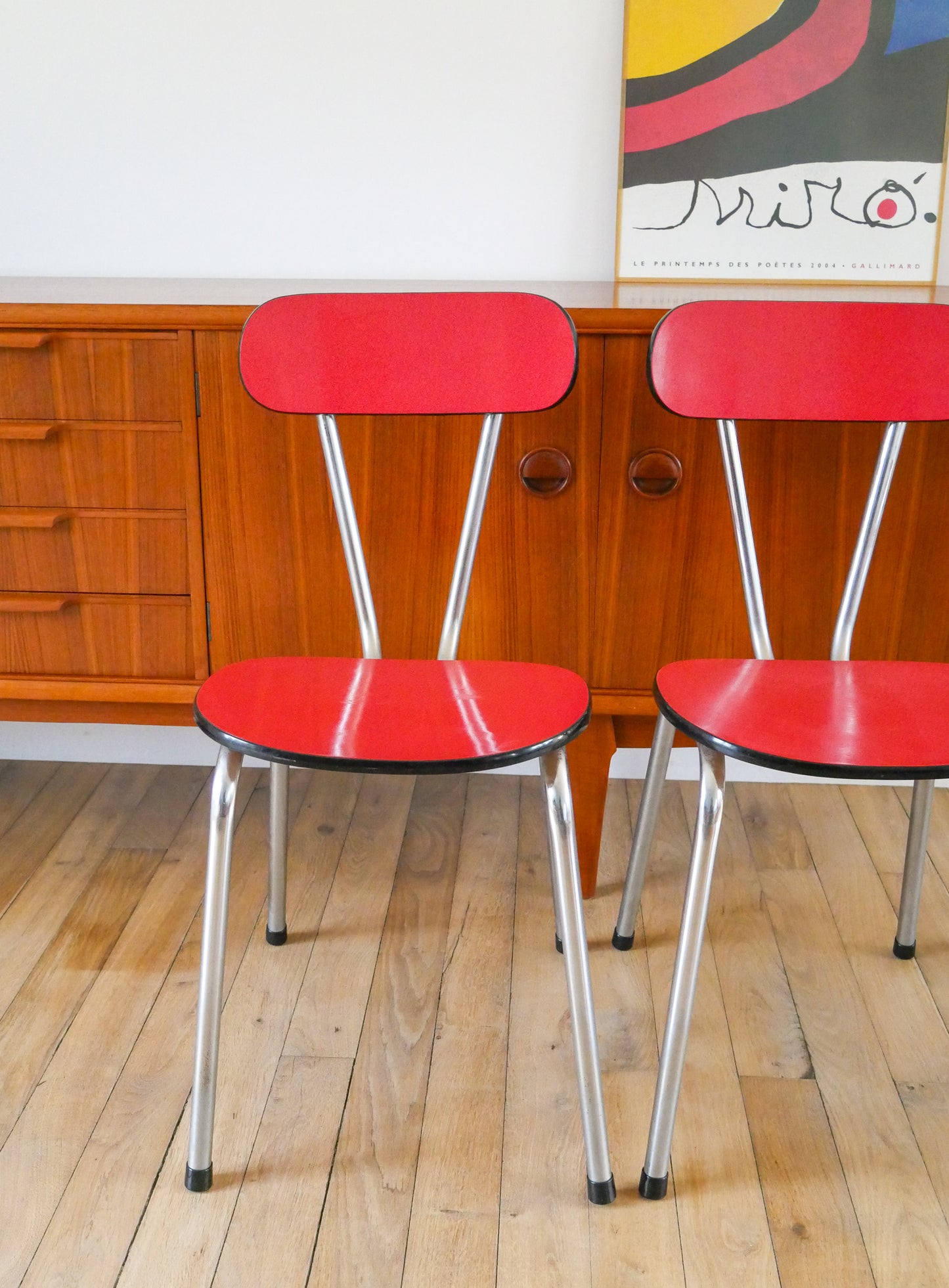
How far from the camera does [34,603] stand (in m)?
1.64

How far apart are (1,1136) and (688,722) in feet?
2.75

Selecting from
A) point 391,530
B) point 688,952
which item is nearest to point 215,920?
point 688,952

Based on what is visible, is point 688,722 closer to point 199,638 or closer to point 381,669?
point 381,669

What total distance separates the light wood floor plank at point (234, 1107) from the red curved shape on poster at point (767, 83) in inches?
50.3

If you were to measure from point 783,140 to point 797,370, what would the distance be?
0.61m

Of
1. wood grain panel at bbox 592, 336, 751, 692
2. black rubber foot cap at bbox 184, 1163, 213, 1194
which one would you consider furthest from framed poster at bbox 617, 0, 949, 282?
black rubber foot cap at bbox 184, 1163, 213, 1194

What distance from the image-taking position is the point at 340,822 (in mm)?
1890

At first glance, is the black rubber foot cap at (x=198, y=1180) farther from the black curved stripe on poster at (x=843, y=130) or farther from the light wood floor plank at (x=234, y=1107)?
the black curved stripe on poster at (x=843, y=130)

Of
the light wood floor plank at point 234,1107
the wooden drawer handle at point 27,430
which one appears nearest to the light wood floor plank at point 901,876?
the light wood floor plank at point 234,1107

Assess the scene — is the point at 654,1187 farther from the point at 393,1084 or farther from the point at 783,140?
the point at 783,140

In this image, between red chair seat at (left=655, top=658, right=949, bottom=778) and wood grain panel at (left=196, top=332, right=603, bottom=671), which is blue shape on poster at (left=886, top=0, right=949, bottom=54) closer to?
wood grain panel at (left=196, top=332, right=603, bottom=671)

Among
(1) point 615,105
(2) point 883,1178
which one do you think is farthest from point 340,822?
(1) point 615,105

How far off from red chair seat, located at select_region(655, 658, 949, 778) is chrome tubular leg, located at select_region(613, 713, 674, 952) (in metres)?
0.08

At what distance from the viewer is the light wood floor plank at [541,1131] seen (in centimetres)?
106
